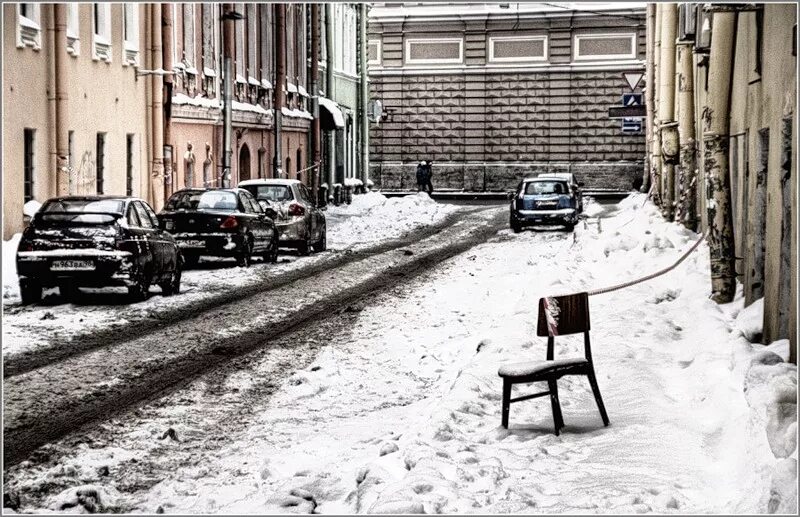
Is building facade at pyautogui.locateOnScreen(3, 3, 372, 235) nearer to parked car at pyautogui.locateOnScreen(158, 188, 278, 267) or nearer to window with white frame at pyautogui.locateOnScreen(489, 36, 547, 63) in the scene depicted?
parked car at pyautogui.locateOnScreen(158, 188, 278, 267)

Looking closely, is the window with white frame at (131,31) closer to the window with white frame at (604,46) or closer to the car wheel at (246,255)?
the car wheel at (246,255)

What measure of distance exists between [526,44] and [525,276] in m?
41.9

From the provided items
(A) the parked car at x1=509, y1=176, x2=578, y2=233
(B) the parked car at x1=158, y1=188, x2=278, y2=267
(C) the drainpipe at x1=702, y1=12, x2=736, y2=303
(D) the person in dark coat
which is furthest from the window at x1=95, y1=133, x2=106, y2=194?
(D) the person in dark coat

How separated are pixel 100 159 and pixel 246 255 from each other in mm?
5196

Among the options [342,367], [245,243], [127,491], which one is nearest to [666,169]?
[245,243]

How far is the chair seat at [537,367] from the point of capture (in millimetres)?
9766

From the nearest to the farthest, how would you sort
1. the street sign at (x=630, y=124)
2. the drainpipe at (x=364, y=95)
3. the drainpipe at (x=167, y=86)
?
1. the drainpipe at (x=167, y=86)
2. the street sign at (x=630, y=124)
3. the drainpipe at (x=364, y=95)

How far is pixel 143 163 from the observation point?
31.0m

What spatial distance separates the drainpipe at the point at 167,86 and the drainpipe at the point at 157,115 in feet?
1.00

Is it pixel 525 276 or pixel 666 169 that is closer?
pixel 525 276

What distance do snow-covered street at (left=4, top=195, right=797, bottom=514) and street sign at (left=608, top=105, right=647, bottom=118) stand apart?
13.5 m

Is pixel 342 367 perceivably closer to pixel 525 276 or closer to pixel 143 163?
pixel 525 276

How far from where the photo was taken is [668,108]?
90.6 ft

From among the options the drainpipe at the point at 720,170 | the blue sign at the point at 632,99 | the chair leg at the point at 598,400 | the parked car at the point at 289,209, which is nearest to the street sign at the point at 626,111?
the blue sign at the point at 632,99
